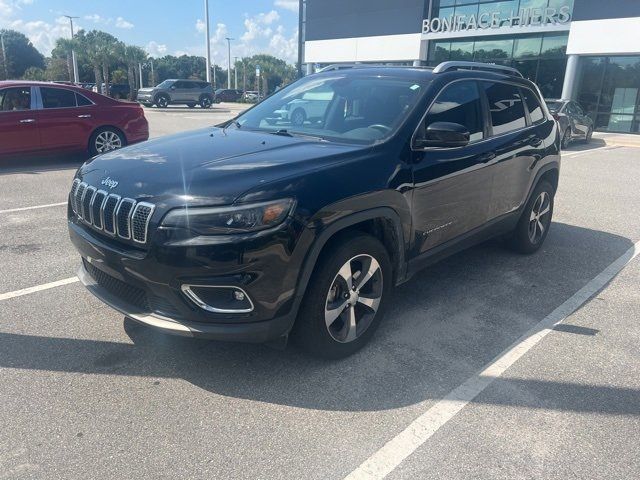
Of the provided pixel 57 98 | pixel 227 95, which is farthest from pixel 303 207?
pixel 227 95

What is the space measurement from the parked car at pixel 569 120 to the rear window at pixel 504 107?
11237mm

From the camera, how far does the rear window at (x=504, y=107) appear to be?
4.63 m

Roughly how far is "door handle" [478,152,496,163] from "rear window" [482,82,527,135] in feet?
0.76

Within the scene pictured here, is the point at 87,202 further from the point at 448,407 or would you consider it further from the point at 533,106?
the point at 533,106

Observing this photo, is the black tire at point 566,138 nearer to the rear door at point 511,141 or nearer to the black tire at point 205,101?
the rear door at point 511,141

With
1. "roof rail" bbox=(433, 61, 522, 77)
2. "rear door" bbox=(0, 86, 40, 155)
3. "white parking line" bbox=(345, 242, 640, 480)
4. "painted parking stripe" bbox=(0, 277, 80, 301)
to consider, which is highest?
"roof rail" bbox=(433, 61, 522, 77)

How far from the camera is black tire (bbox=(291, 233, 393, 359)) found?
3.07 meters

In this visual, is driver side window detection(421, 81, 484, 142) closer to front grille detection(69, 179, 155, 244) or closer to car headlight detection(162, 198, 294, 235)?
car headlight detection(162, 198, 294, 235)

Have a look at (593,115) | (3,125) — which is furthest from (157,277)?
(593,115)

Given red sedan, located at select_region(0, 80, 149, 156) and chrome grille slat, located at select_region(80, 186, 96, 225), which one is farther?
red sedan, located at select_region(0, 80, 149, 156)

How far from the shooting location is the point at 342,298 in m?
3.29

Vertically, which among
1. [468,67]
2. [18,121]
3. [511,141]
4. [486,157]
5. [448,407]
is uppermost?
[468,67]

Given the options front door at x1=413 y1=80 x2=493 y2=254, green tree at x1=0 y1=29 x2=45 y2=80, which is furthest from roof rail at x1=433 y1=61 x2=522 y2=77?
green tree at x1=0 y1=29 x2=45 y2=80

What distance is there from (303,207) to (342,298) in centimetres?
72
